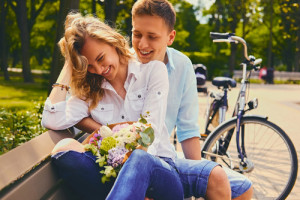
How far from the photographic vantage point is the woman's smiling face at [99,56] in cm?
238

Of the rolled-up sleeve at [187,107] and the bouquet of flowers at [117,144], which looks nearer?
the bouquet of flowers at [117,144]

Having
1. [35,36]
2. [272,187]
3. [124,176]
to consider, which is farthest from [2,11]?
[124,176]

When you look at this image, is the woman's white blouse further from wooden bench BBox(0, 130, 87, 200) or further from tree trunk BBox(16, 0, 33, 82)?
tree trunk BBox(16, 0, 33, 82)

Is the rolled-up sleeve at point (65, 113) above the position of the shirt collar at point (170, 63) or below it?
below

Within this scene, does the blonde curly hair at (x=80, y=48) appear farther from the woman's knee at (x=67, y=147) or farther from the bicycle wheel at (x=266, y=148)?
the bicycle wheel at (x=266, y=148)

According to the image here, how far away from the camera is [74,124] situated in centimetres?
250

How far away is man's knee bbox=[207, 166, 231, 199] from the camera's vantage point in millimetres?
2086

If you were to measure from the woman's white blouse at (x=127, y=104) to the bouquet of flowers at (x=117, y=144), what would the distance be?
405mm

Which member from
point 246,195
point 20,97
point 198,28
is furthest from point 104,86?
point 198,28

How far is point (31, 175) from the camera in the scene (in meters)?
1.60

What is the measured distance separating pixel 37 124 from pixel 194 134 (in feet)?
10.1

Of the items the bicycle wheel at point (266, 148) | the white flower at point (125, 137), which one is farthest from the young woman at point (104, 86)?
the bicycle wheel at point (266, 148)

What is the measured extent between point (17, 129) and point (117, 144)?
143 inches

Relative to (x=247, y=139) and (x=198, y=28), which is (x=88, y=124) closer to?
(x=247, y=139)
